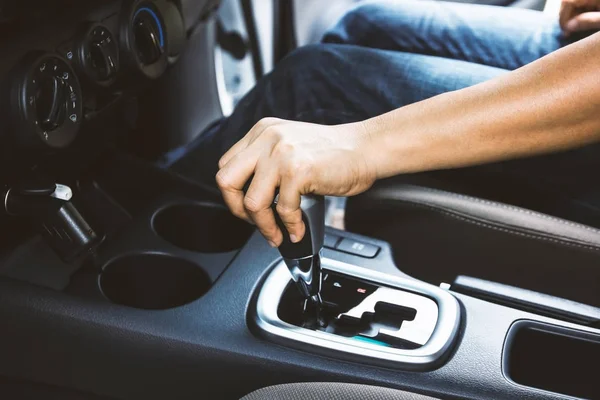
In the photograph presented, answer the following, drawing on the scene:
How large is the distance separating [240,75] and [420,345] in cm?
114

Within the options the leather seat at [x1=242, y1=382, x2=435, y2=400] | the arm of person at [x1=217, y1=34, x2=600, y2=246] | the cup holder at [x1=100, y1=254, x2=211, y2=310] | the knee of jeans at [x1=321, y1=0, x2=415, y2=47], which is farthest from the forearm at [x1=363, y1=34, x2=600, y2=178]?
the knee of jeans at [x1=321, y1=0, x2=415, y2=47]

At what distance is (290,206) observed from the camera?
70cm

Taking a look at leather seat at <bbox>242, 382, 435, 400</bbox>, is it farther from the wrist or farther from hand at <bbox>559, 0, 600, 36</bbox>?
hand at <bbox>559, 0, 600, 36</bbox>

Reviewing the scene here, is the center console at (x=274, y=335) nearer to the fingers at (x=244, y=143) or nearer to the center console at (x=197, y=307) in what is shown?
the center console at (x=197, y=307)

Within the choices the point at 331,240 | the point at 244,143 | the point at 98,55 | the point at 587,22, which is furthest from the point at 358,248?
the point at 587,22

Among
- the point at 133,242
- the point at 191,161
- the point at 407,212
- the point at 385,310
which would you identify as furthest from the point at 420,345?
the point at 191,161

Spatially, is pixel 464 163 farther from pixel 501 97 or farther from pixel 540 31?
pixel 540 31

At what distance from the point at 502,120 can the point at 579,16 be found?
470 millimetres

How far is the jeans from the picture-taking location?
923 mm

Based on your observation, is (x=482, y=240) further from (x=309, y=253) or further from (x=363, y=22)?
(x=363, y=22)

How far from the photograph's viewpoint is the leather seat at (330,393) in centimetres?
69

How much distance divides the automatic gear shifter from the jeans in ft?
0.81

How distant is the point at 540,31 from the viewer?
45.4 inches

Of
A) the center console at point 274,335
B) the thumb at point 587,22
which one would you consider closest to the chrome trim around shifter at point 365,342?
the center console at point 274,335
